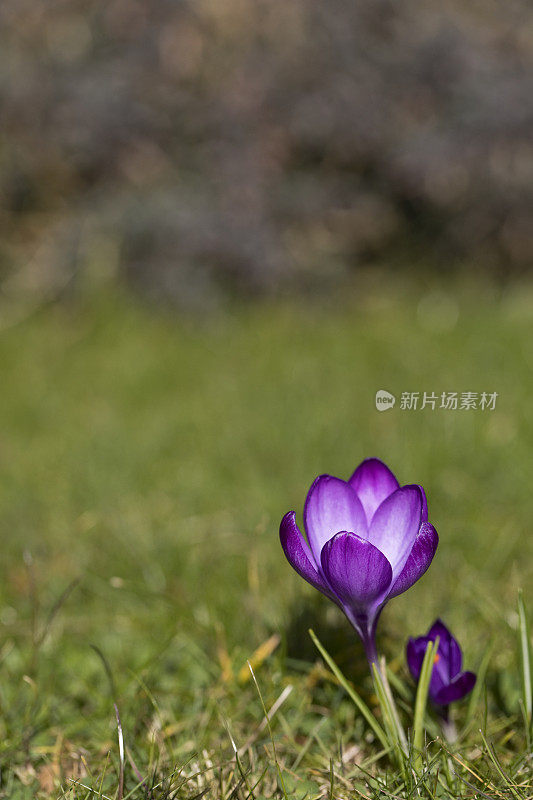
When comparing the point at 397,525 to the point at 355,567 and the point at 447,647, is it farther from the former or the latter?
the point at 447,647

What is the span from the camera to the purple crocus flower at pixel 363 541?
0.97m

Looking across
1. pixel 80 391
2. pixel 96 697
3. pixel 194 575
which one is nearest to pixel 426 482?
pixel 194 575

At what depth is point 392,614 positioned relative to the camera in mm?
1752

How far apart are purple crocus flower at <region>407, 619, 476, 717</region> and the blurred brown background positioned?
12.5 ft

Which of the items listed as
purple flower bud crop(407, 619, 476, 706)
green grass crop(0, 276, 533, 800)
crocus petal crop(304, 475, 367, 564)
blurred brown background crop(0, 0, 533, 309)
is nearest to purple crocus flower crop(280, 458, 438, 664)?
crocus petal crop(304, 475, 367, 564)

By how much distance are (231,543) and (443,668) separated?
3.48 ft

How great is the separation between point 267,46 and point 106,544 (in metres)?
4.12

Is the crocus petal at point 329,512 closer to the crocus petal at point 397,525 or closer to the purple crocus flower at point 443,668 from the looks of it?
the crocus petal at point 397,525

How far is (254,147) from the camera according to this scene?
5.06m

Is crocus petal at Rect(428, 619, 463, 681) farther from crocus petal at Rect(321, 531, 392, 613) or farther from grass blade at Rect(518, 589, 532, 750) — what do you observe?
crocus petal at Rect(321, 531, 392, 613)

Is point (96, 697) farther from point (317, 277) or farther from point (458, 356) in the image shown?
point (317, 277)

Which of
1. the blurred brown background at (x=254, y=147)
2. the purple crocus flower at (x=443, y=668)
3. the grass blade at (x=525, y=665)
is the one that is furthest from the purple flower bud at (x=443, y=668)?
the blurred brown background at (x=254, y=147)

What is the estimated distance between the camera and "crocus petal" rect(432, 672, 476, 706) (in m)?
1.19

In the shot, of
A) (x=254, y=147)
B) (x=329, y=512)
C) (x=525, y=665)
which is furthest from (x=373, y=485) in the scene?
(x=254, y=147)
